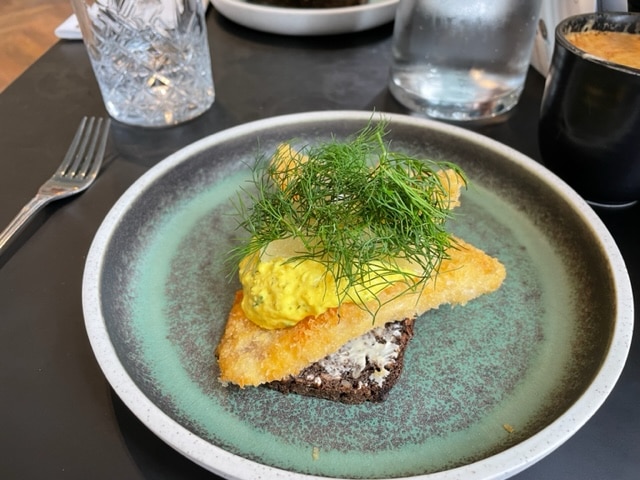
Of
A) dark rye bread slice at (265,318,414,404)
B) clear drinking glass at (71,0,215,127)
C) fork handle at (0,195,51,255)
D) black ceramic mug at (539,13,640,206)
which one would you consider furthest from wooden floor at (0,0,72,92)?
black ceramic mug at (539,13,640,206)

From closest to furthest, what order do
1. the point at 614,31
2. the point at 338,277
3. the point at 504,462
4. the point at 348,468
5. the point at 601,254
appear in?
the point at 504,462
the point at 348,468
the point at 338,277
the point at 601,254
the point at 614,31

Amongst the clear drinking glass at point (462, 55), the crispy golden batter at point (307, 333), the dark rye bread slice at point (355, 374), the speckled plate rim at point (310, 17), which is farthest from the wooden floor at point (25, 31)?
the dark rye bread slice at point (355, 374)

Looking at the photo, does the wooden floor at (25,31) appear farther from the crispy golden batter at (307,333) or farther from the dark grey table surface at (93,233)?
the crispy golden batter at (307,333)

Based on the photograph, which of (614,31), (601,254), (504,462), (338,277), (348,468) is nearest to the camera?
(504,462)

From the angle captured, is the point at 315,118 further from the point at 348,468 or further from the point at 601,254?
the point at 348,468

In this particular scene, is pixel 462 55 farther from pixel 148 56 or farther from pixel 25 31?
pixel 25 31

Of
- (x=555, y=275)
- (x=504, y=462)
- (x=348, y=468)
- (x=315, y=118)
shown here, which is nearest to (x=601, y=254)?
(x=555, y=275)
